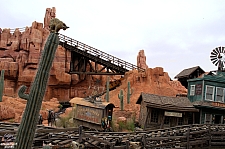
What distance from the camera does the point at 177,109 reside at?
19.8 m

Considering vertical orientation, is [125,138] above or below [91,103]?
below

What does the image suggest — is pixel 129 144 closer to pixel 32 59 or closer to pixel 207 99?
pixel 207 99

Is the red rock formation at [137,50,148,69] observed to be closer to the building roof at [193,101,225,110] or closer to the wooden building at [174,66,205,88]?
the wooden building at [174,66,205,88]

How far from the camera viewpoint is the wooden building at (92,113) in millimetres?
17406

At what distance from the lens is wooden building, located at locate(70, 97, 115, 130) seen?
17406mm

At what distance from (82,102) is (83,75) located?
19835mm

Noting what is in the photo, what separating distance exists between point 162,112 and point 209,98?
502cm

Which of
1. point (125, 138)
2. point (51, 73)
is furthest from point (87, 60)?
point (125, 138)

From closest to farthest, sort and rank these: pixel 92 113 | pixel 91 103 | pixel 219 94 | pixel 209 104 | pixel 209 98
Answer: pixel 92 113
pixel 91 103
pixel 209 104
pixel 209 98
pixel 219 94

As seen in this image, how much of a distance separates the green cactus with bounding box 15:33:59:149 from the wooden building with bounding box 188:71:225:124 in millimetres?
17263

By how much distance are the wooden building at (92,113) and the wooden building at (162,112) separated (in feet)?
12.0

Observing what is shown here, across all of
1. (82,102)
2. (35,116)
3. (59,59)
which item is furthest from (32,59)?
(35,116)

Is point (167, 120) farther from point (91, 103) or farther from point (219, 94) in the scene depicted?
point (91, 103)

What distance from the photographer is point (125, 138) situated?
13422 mm
